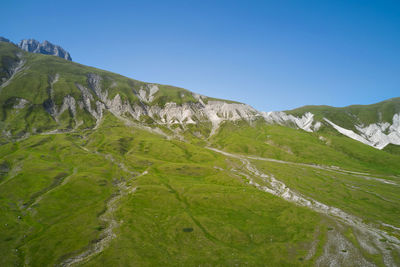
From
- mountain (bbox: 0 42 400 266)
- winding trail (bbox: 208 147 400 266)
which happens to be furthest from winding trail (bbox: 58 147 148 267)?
winding trail (bbox: 208 147 400 266)

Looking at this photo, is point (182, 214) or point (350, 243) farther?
point (182, 214)

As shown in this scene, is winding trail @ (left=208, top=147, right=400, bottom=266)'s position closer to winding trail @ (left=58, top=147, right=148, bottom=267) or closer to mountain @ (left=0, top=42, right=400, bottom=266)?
mountain @ (left=0, top=42, right=400, bottom=266)

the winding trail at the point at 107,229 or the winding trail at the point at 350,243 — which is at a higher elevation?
the winding trail at the point at 350,243

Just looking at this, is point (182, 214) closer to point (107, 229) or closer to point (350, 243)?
point (107, 229)

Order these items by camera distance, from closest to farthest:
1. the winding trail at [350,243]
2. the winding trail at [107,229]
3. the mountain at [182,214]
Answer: the winding trail at [107,229]
the winding trail at [350,243]
the mountain at [182,214]

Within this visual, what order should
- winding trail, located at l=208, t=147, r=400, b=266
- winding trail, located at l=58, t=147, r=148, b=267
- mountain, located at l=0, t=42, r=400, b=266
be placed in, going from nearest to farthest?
1. winding trail, located at l=58, t=147, r=148, b=267
2. winding trail, located at l=208, t=147, r=400, b=266
3. mountain, located at l=0, t=42, r=400, b=266

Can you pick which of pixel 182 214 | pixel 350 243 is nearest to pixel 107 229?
pixel 182 214

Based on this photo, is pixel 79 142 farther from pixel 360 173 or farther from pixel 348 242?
pixel 360 173

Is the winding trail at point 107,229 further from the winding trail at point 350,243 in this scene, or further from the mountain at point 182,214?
the winding trail at point 350,243

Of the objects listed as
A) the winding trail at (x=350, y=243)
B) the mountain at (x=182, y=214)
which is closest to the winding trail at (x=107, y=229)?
the mountain at (x=182, y=214)

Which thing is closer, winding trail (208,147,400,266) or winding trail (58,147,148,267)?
winding trail (58,147,148,267)

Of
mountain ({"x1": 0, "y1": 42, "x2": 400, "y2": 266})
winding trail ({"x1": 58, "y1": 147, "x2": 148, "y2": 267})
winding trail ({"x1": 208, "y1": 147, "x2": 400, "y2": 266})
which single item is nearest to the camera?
winding trail ({"x1": 58, "y1": 147, "x2": 148, "y2": 267})

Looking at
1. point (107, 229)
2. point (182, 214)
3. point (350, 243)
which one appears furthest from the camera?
point (182, 214)

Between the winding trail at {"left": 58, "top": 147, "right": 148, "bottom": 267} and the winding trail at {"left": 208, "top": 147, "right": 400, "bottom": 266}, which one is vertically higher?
the winding trail at {"left": 208, "top": 147, "right": 400, "bottom": 266}
